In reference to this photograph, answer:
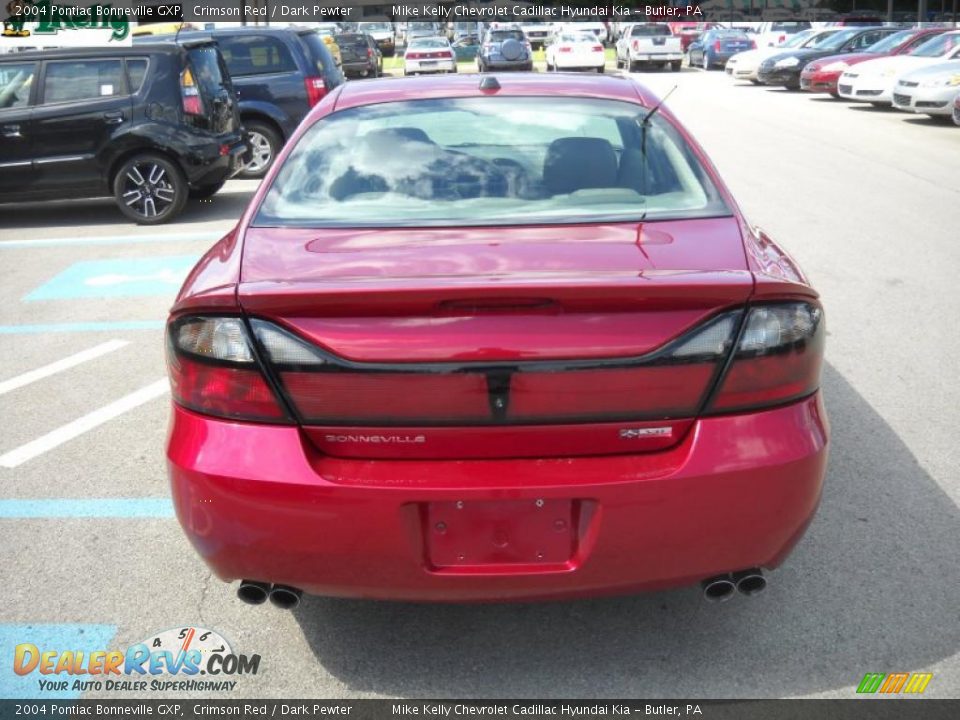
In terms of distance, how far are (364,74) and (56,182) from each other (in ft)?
78.8

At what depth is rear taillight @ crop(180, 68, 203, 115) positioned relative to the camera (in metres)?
11.1

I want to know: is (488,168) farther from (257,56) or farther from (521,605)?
(257,56)

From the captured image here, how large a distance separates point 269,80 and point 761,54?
62.0ft

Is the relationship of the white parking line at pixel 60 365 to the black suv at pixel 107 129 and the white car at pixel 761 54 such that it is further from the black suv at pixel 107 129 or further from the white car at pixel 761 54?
the white car at pixel 761 54

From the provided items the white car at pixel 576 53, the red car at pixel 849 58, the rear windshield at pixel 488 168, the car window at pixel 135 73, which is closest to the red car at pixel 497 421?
the rear windshield at pixel 488 168

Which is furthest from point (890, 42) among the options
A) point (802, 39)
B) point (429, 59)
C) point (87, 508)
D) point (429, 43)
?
point (87, 508)

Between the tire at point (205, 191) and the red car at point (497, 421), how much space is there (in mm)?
9211

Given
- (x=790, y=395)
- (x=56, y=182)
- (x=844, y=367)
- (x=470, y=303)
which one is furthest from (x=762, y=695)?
(x=56, y=182)

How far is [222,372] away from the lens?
2855mm

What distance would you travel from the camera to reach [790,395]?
9.52ft

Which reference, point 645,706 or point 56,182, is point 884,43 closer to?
point 56,182

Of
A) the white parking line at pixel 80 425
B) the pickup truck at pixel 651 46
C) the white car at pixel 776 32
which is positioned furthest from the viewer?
the white car at pixel 776 32

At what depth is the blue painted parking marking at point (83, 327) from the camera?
23.5 feet

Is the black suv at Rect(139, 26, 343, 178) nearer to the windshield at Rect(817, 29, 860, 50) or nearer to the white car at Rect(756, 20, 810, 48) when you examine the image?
the windshield at Rect(817, 29, 860, 50)
